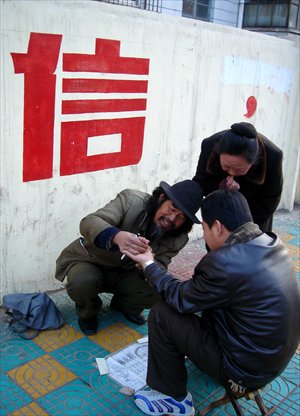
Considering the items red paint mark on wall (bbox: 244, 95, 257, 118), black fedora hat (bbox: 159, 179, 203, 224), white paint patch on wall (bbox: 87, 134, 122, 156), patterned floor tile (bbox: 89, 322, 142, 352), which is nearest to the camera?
black fedora hat (bbox: 159, 179, 203, 224)

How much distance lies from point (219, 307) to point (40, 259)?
1777 mm

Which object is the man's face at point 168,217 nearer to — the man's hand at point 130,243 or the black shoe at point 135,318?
the man's hand at point 130,243

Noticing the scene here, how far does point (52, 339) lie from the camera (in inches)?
122

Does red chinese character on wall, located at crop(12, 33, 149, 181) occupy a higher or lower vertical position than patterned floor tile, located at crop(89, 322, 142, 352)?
higher

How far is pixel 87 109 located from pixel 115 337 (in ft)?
5.41

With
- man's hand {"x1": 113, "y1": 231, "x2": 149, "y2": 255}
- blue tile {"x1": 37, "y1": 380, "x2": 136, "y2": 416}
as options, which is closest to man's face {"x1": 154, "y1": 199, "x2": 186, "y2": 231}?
man's hand {"x1": 113, "y1": 231, "x2": 149, "y2": 255}

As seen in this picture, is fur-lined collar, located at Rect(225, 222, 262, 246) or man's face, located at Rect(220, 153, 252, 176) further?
man's face, located at Rect(220, 153, 252, 176)

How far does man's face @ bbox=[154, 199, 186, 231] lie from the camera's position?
284cm

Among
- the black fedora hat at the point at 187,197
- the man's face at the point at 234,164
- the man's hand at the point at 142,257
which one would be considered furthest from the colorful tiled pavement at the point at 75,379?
the man's face at the point at 234,164

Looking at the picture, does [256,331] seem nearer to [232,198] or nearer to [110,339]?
[232,198]

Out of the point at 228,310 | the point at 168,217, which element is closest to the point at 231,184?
the point at 168,217

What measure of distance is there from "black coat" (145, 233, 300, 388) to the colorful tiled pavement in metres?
0.62

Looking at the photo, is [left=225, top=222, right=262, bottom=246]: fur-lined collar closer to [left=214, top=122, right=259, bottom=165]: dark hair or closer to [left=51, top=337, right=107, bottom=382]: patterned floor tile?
[left=214, top=122, right=259, bottom=165]: dark hair

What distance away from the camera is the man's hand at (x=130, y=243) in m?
2.62
